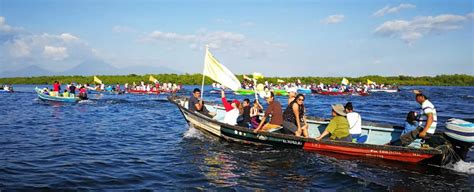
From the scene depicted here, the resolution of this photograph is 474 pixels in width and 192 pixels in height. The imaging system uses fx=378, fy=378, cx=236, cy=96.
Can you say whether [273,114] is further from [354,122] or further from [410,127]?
[410,127]

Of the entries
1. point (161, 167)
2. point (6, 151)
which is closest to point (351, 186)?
point (161, 167)

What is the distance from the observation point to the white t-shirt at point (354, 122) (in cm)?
1173

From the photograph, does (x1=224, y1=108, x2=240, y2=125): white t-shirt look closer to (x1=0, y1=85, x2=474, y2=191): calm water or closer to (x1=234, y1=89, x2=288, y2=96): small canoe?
(x1=0, y1=85, x2=474, y2=191): calm water

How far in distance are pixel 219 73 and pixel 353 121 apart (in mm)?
6471

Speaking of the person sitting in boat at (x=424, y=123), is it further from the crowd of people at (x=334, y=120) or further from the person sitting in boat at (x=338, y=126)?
the person sitting in boat at (x=338, y=126)

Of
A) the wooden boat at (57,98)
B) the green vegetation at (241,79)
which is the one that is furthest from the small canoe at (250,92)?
the green vegetation at (241,79)

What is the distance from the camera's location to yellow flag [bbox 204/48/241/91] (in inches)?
620

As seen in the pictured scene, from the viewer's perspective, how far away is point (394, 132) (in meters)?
12.7

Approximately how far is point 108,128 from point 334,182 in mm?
12258

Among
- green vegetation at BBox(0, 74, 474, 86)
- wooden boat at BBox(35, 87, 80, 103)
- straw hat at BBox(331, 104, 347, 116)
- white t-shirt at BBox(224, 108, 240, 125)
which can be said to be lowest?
wooden boat at BBox(35, 87, 80, 103)

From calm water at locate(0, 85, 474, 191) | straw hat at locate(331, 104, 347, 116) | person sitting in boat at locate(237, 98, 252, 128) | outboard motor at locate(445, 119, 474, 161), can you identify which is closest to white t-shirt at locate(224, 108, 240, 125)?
person sitting in boat at locate(237, 98, 252, 128)

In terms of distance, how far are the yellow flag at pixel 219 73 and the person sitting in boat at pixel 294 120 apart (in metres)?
3.41

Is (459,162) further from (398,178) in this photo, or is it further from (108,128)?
(108,128)

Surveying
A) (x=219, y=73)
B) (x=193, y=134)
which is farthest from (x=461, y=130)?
(x=193, y=134)
